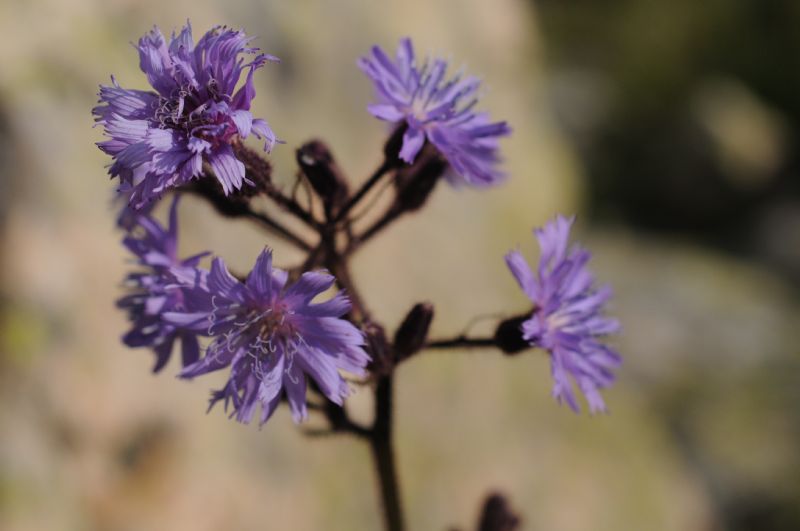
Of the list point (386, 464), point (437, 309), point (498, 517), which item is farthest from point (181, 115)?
Result: point (437, 309)

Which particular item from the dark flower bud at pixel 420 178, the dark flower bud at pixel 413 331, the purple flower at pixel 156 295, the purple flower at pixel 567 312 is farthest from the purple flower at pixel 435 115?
the purple flower at pixel 156 295

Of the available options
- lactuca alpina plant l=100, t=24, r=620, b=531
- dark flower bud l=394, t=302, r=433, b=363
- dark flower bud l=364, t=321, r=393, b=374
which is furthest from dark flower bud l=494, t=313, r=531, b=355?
dark flower bud l=364, t=321, r=393, b=374

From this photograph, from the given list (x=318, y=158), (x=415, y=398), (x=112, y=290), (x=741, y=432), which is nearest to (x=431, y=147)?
(x=318, y=158)

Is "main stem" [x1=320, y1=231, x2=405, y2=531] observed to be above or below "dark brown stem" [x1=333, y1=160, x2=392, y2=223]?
below

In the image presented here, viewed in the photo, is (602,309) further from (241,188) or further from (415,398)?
(415,398)

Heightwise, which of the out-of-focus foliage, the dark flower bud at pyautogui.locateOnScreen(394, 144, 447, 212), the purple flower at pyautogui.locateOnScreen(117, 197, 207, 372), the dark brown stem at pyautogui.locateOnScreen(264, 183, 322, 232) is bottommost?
the purple flower at pyautogui.locateOnScreen(117, 197, 207, 372)

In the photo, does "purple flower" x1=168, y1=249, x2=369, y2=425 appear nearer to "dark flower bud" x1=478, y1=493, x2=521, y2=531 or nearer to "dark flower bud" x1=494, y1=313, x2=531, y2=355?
"dark flower bud" x1=494, y1=313, x2=531, y2=355
